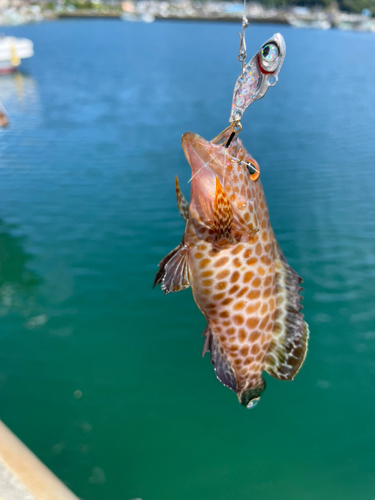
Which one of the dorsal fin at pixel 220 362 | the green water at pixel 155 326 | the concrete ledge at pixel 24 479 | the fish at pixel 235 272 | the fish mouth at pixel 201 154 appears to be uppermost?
the fish mouth at pixel 201 154

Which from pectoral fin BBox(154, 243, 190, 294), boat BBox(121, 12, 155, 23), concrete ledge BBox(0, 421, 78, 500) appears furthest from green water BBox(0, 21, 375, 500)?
boat BBox(121, 12, 155, 23)

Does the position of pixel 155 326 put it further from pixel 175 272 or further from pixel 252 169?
pixel 252 169

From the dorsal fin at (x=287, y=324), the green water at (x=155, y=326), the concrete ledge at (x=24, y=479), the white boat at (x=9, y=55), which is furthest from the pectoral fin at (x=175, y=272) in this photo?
the white boat at (x=9, y=55)

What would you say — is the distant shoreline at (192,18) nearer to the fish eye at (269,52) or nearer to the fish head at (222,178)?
the fish head at (222,178)

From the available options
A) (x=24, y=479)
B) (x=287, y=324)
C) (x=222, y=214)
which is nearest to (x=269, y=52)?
(x=222, y=214)

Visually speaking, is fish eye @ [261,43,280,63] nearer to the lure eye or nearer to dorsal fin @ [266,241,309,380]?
the lure eye

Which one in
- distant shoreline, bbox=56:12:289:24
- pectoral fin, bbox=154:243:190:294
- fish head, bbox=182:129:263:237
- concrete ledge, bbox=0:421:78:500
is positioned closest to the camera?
fish head, bbox=182:129:263:237

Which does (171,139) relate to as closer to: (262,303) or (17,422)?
(17,422)

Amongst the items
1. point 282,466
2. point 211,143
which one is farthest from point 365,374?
point 211,143
